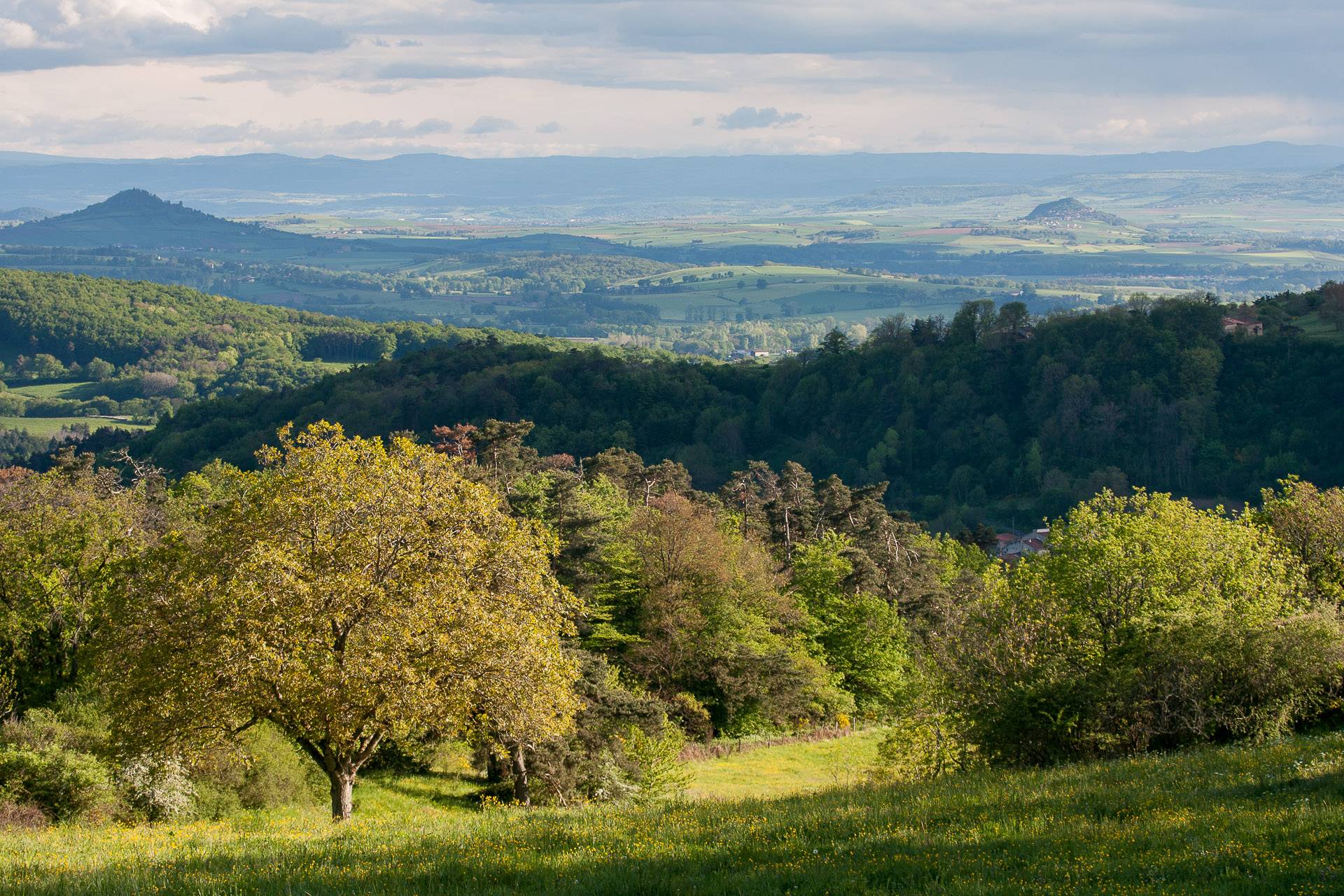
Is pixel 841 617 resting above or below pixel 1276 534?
below

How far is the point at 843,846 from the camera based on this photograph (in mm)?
14508

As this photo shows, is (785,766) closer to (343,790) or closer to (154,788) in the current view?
(154,788)

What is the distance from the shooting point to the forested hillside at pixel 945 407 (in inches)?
5212

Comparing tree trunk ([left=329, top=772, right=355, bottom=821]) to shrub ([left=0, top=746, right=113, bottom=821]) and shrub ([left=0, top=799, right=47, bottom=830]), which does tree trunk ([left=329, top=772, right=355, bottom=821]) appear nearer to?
shrub ([left=0, top=799, right=47, bottom=830])

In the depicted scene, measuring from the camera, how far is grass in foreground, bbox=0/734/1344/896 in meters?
12.9

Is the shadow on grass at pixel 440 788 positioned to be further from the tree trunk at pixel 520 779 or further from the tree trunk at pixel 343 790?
the tree trunk at pixel 343 790

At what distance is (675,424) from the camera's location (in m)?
158

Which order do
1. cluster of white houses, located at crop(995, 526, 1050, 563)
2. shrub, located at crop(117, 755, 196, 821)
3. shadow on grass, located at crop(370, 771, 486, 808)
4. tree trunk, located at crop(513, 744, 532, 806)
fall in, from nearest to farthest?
1. shrub, located at crop(117, 755, 196, 821)
2. tree trunk, located at crop(513, 744, 532, 806)
3. shadow on grass, located at crop(370, 771, 486, 808)
4. cluster of white houses, located at crop(995, 526, 1050, 563)

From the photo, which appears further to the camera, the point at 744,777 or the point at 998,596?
the point at 744,777

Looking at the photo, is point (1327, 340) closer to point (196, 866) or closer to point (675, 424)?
point (675, 424)

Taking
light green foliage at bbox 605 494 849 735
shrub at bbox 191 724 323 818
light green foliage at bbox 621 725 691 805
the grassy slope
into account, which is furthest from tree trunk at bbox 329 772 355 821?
light green foliage at bbox 605 494 849 735

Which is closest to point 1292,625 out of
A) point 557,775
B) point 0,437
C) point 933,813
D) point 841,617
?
point 933,813

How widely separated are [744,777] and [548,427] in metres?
110

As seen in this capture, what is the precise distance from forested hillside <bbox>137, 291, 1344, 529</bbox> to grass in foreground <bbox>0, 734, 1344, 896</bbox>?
371 ft
